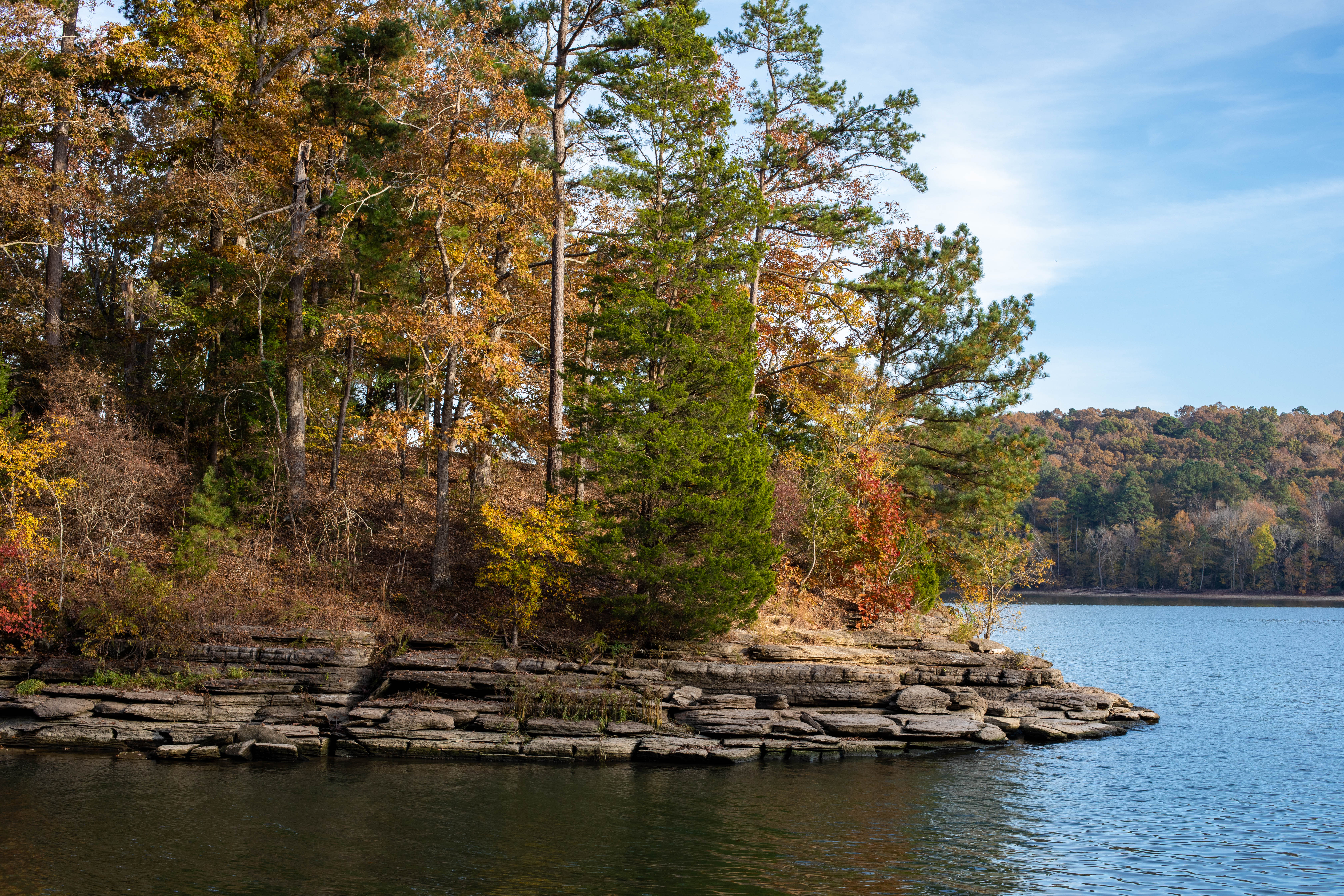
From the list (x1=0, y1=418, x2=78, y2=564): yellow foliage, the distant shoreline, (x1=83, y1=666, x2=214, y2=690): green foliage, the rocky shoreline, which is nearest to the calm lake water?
the rocky shoreline

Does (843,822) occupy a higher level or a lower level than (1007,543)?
lower

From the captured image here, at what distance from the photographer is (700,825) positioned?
13039mm

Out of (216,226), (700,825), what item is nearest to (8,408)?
(216,226)

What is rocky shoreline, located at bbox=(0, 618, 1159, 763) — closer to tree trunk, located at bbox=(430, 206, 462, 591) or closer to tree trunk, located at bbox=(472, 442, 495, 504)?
tree trunk, located at bbox=(430, 206, 462, 591)

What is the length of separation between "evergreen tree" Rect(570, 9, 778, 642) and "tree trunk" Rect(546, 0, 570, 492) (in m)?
0.86

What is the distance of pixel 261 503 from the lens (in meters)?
22.4

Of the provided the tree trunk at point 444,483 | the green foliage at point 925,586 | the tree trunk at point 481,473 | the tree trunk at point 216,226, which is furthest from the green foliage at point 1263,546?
the tree trunk at point 216,226

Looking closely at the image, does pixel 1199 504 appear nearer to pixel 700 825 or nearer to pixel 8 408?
pixel 700 825

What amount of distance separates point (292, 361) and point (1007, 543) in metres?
21.4

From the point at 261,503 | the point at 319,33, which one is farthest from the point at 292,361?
the point at 319,33

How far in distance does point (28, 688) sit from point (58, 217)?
12907 mm

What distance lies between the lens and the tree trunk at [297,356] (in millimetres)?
22516

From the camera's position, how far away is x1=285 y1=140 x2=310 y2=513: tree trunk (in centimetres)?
2252

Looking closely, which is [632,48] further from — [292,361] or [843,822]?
[843,822]
